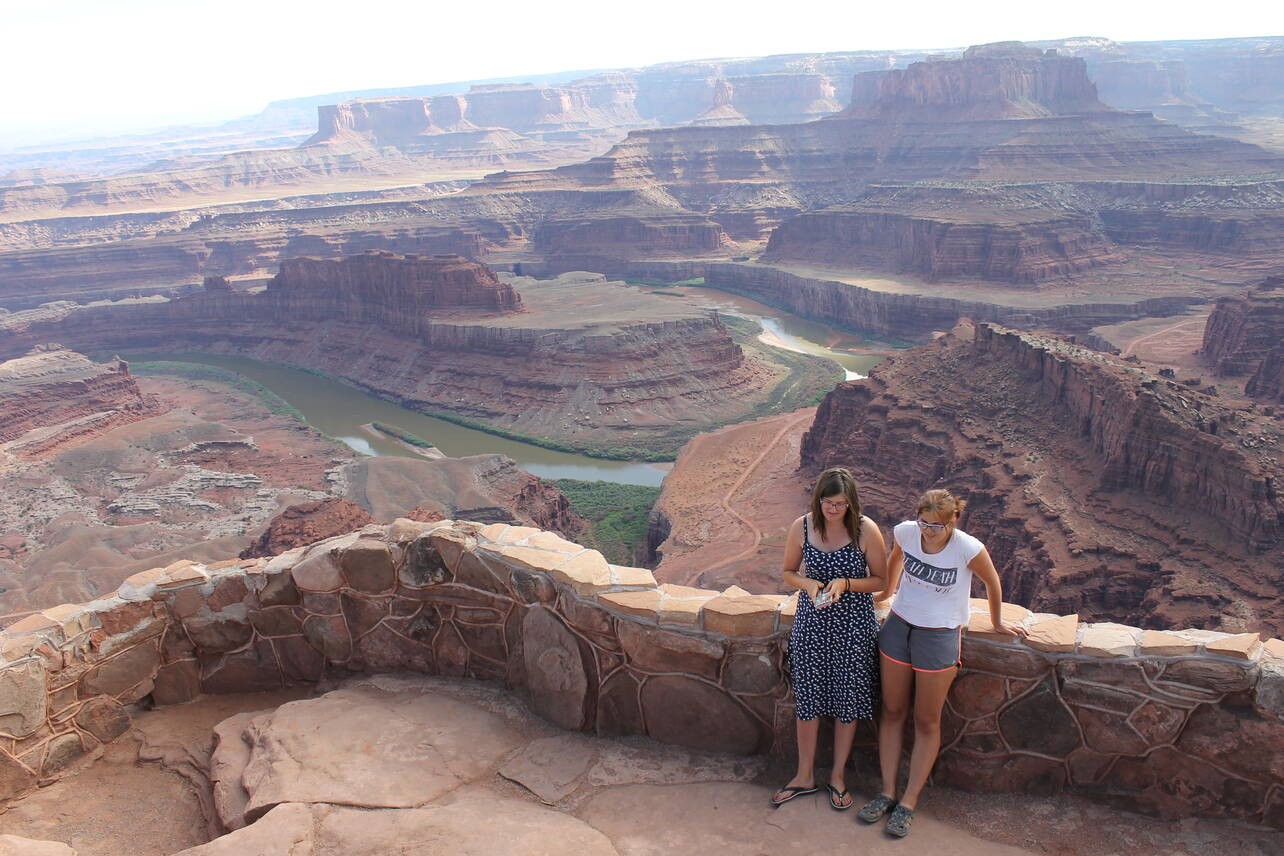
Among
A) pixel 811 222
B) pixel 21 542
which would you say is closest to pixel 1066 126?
pixel 811 222

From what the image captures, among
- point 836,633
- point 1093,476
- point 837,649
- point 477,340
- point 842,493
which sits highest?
point 842,493

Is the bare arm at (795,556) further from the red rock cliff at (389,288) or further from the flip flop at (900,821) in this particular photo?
the red rock cliff at (389,288)

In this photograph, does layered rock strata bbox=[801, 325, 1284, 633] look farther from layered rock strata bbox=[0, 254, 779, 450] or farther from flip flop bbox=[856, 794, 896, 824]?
layered rock strata bbox=[0, 254, 779, 450]

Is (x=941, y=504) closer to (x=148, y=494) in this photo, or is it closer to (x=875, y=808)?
(x=875, y=808)

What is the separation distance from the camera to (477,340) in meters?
58.2

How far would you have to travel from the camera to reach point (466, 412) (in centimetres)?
5447

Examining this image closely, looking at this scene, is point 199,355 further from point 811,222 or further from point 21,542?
point 811,222

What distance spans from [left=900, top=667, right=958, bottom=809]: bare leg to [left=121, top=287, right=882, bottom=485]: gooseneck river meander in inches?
1439

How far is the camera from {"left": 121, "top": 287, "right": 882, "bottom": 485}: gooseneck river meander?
151ft

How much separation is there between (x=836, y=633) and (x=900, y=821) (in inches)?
47.6

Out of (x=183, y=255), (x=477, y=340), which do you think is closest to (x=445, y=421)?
(x=477, y=340)

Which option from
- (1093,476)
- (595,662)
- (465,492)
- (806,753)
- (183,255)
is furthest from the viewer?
(183,255)

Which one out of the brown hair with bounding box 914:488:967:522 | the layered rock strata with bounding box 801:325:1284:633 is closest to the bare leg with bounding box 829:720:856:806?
the brown hair with bounding box 914:488:967:522

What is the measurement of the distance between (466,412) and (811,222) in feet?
157
